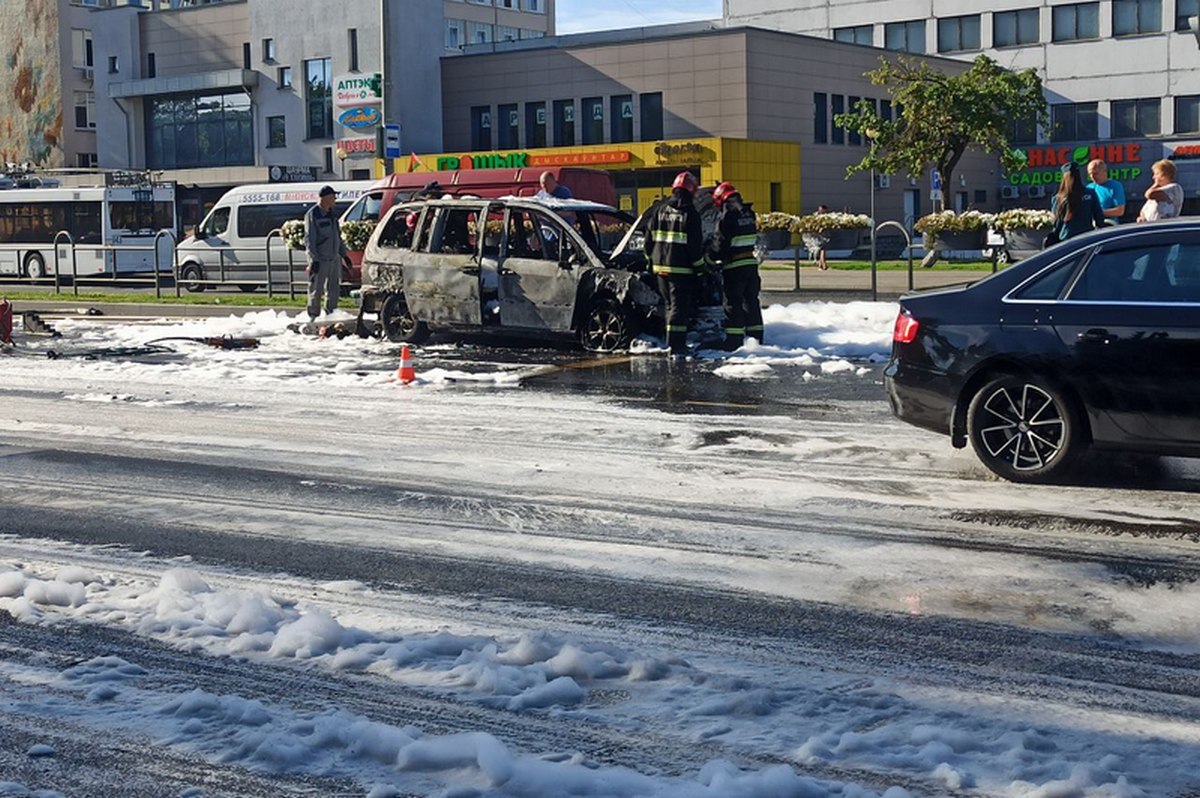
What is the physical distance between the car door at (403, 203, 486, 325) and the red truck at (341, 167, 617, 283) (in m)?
10.0

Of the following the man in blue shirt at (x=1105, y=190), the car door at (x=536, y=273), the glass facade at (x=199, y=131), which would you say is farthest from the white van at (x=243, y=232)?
the glass facade at (x=199, y=131)

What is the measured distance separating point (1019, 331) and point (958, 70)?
63.0 meters

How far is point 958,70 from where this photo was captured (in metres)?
69.1

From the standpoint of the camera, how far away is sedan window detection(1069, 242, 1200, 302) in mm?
8680

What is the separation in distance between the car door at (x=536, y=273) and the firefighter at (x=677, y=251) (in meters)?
1.08

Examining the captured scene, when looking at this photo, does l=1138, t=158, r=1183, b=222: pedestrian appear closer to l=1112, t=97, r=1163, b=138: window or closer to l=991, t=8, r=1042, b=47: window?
l=1112, t=97, r=1163, b=138: window

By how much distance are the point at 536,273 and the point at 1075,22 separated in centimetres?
5951

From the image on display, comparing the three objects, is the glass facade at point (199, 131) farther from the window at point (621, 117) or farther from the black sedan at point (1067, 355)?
the black sedan at point (1067, 355)

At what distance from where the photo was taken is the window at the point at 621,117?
197ft

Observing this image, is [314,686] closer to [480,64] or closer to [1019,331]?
[1019,331]

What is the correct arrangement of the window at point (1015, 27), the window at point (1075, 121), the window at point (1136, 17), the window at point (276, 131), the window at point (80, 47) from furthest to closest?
the window at point (80, 47) < the window at point (1015, 27) < the window at point (1075, 121) < the window at point (1136, 17) < the window at point (276, 131)

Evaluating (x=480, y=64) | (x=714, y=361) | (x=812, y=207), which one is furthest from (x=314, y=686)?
(x=480, y=64)

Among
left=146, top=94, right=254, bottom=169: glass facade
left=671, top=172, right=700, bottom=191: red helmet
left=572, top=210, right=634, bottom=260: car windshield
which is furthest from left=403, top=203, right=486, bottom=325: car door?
left=146, top=94, right=254, bottom=169: glass facade

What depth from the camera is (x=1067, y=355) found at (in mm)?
8867
